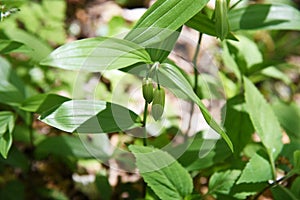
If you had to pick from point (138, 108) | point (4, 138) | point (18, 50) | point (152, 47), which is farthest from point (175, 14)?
point (138, 108)

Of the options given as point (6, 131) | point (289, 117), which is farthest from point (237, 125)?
point (6, 131)

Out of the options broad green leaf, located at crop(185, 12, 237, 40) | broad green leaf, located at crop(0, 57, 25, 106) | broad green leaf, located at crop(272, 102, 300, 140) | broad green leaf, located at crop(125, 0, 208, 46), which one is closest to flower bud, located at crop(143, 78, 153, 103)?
broad green leaf, located at crop(125, 0, 208, 46)

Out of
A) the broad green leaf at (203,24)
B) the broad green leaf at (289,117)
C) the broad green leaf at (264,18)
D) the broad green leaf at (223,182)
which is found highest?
the broad green leaf at (203,24)

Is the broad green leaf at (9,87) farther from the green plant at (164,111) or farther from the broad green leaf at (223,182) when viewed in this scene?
the broad green leaf at (223,182)

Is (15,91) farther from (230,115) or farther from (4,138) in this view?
(230,115)

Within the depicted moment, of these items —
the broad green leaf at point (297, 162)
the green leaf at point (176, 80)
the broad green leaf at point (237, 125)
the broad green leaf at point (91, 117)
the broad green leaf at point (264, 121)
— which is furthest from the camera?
the broad green leaf at point (237, 125)

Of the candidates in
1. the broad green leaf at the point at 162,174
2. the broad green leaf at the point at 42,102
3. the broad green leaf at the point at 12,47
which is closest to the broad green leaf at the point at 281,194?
the broad green leaf at the point at 162,174
